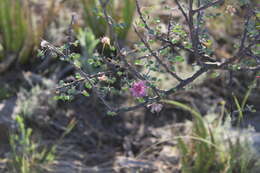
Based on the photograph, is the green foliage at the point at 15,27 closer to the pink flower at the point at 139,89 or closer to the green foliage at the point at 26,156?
the green foliage at the point at 26,156

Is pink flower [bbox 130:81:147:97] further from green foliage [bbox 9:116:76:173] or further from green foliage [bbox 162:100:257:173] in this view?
green foliage [bbox 9:116:76:173]

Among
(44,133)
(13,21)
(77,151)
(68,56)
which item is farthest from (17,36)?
(68,56)

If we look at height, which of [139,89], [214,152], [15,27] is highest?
[15,27]

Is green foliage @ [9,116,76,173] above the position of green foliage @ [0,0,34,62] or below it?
below

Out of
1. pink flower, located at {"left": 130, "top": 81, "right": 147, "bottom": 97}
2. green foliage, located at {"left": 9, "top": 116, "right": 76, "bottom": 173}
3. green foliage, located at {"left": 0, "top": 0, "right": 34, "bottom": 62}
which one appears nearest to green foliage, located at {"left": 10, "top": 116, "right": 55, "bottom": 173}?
green foliage, located at {"left": 9, "top": 116, "right": 76, "bottom": 173}

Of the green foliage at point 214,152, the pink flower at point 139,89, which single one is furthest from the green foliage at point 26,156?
the pink flower at point 139,89

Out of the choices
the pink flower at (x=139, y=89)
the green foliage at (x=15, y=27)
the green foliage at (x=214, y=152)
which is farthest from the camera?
the green foliage at (x=15, y=27)

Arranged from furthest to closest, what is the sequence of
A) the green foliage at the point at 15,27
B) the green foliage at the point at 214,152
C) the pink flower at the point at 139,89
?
1. the green foliage at the point at 15,27
2. the green foliage at the point at 214,152
3. the pink flower at the point at 139,89

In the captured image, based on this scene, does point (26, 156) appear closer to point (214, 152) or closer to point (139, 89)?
point (214, 152)

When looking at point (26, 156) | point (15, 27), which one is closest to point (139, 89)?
point (26, 156)
